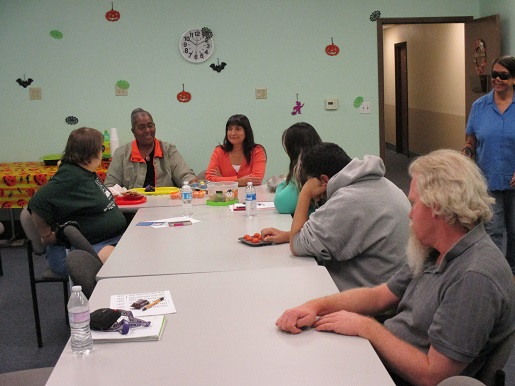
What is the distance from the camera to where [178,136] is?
6859mm

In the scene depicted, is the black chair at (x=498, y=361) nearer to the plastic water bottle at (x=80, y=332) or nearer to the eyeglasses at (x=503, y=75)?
the plastic water bottle at (x=80, y=332)

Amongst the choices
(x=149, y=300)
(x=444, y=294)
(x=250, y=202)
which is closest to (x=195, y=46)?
(x=250, y=202)

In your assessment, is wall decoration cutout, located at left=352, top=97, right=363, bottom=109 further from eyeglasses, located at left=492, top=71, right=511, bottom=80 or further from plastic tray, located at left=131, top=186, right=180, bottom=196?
plastic tray, located at left=131, top=186, right=180, bottom=196

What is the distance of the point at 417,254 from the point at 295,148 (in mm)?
1861

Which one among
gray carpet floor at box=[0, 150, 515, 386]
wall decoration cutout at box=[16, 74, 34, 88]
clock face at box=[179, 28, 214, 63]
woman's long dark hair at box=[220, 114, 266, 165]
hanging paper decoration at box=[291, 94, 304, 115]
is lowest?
gray carpet floor at box=[0, 150, 515, 386]

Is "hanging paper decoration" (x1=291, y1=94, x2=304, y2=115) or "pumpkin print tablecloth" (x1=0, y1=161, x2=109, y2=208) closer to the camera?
"pumpkin print tablecloth" (x1=0, y1=161, x2=109, y2=208)

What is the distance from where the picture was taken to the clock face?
6.70 metres

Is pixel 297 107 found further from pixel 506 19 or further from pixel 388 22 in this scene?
pixel 506 19

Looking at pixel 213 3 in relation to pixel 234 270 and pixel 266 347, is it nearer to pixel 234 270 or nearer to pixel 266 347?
pixel 234 270

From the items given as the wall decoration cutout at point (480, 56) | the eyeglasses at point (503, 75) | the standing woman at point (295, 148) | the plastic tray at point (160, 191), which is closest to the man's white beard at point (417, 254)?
the standing woman at point (295, 148)

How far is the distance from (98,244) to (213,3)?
3.47m

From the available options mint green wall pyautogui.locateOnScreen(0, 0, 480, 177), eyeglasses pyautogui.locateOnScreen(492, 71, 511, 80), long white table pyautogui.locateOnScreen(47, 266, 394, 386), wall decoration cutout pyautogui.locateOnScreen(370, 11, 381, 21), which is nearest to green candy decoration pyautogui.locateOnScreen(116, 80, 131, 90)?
mint green wall pyautogui.locateOnScreen(0, 0, 480, 177)

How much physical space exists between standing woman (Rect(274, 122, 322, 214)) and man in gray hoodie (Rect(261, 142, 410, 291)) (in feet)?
2.83

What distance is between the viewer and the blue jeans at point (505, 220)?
456cm
